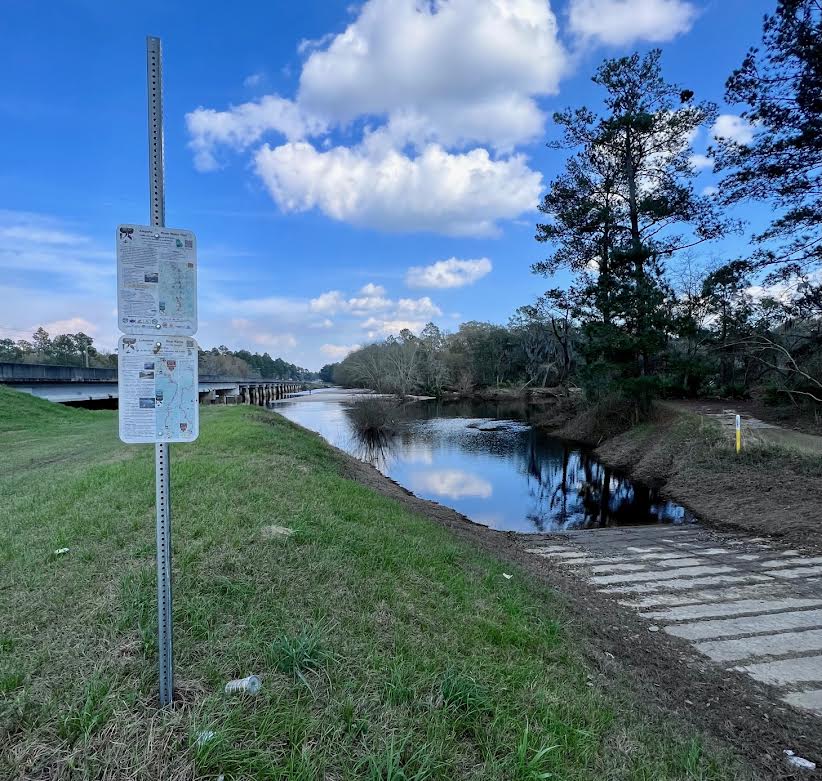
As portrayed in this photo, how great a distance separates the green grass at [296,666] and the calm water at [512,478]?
26.5 ft

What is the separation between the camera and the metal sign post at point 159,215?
2.11 meters

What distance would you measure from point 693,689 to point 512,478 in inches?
540

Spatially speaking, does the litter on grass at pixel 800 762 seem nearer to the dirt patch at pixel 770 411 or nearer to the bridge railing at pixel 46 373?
the dirt patch at pixel 770 411

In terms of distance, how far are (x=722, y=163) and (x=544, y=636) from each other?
15754mm

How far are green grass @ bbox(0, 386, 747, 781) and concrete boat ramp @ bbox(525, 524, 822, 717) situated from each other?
4.84ft

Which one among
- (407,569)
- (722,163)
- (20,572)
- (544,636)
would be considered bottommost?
(544,636)

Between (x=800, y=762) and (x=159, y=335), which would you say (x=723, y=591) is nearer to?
(x=800, y=762)

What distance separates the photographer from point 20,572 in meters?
3.67

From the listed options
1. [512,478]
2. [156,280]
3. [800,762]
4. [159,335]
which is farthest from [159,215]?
[512,478]

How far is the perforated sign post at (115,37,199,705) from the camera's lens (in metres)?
2.03

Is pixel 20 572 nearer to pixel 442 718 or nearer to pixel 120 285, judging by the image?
pixel 120 285

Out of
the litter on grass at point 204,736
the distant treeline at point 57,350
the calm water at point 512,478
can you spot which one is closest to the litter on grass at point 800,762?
the litter on grass at point 204,736

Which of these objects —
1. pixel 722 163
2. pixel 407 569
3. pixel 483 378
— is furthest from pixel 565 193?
pixel 483 378

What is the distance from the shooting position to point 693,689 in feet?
12.2
